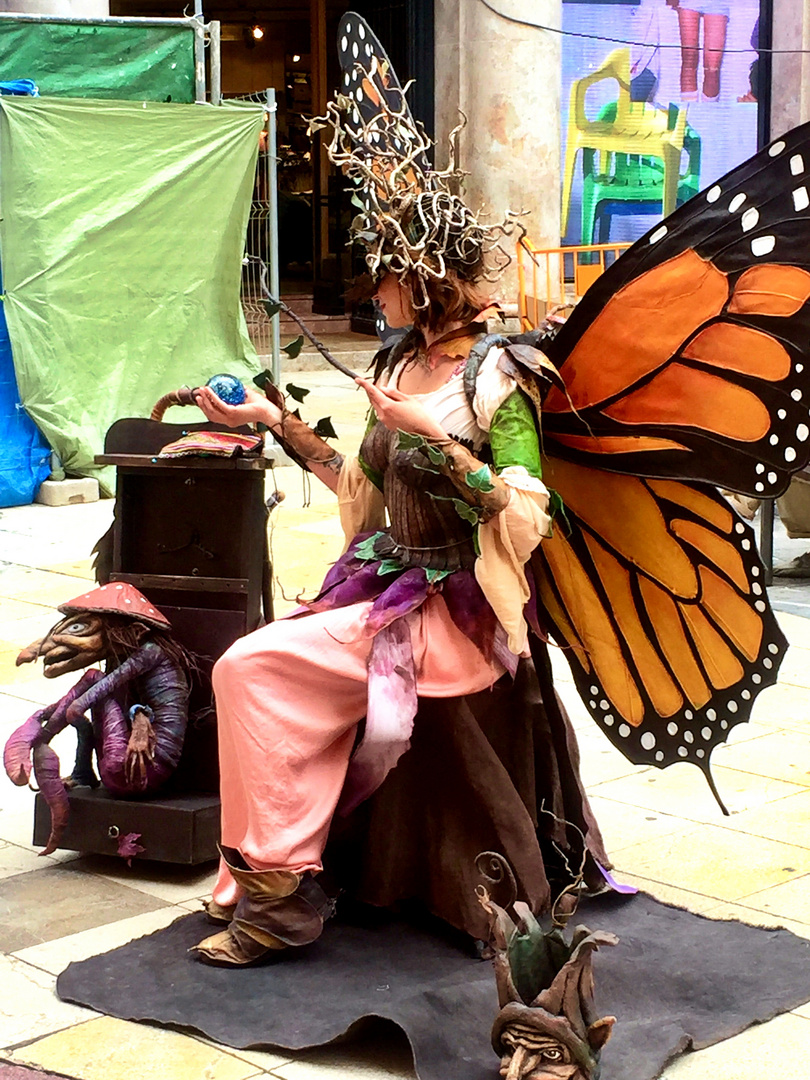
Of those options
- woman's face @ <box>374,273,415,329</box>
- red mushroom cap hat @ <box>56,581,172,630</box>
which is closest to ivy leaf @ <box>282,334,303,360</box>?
woman's face @ <box>374,273,415,329</box>

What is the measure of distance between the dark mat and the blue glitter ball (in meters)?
1.30

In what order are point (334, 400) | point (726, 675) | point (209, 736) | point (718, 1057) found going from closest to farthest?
1. point (718, 1057)
2. point (726, 675)
3. point (209, 736)
4. point (334, 400)

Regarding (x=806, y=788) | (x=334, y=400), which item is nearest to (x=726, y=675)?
(x=806, y=788)

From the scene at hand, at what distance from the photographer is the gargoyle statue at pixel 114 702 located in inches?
176

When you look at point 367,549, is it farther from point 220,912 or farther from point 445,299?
point 220,912

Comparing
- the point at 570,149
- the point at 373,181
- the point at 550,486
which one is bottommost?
the point at 550,486

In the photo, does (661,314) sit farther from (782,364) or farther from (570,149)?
(570,149)

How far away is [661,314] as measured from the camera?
3836 mm

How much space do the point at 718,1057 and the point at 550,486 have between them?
4.70 feet

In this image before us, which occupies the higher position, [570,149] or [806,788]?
[570,149]

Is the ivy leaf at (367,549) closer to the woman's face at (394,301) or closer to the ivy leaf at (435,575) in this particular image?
the ivy leaf at (435,575)

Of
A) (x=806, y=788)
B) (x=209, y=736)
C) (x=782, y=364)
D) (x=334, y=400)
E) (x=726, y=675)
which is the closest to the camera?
(x=782, y=364)

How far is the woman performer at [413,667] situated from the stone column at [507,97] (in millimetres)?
9995

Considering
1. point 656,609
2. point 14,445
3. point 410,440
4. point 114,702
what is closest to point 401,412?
point 410,440
